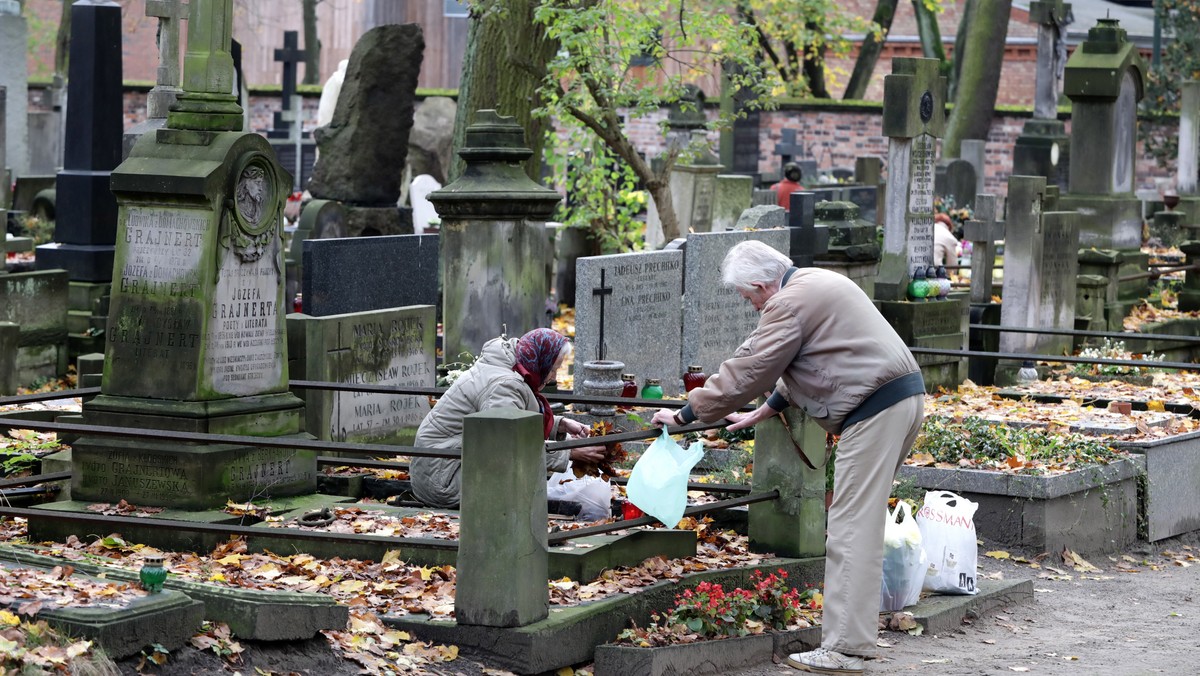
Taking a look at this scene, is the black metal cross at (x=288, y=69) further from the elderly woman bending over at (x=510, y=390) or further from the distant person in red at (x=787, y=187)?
the elderly woman bending over at (x=510, y=390)

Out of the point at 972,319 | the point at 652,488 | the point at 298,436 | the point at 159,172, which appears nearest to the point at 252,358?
the point at 298,436

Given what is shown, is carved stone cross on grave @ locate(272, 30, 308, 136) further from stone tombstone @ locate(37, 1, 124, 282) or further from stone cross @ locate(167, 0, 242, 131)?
stone cross @ locate(167, 0, 242, 131)

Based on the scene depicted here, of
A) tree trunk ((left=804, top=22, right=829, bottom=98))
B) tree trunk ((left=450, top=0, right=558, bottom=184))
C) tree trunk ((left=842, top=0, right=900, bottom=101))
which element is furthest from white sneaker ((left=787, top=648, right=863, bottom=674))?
tree trunk ((left=842, top=0, right=900, bottom=101))

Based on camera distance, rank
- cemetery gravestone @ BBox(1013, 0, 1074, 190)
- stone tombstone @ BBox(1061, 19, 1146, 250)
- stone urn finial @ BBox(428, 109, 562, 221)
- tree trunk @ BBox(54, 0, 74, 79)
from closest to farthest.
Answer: stone urn finial @ BBox(428, 109, 562, 221) → stone tombstone @ BBox(1061, 19, 1146, 250) → cemetery gravestone @ BBox(1013, 0, 1074, 190) → tree trunk @ BBox(54, 0, 74, 79)

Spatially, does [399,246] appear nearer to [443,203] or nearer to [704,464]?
[443,203]

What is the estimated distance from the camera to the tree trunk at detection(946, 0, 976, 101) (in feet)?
120

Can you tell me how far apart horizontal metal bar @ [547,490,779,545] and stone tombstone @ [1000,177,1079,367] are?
8.08 m

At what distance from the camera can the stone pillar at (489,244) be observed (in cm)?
1251

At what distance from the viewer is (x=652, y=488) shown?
7.39m

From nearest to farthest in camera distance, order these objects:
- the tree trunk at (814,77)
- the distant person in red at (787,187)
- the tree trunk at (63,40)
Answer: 1. the distant person in red at (787,187)
2. the tree trunk at (63,40)
3. the tree trunk at (814,77)

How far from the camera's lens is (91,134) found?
1623cm

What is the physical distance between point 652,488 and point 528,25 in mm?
10965

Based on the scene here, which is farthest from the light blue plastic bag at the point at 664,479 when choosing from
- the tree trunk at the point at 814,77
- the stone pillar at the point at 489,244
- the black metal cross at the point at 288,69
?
the tree trunk at the point at 814,77

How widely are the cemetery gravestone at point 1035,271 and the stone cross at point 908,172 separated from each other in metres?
0.73
